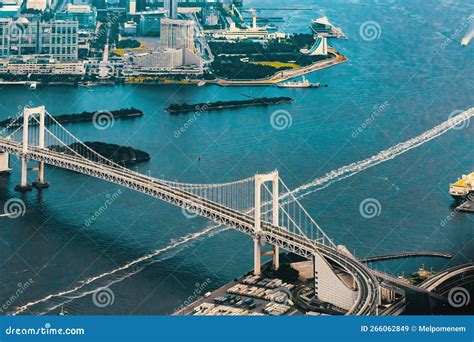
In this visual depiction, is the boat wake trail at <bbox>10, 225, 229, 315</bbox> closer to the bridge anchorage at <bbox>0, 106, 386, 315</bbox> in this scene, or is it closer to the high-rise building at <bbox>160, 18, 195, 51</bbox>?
the bridge anchorage at <bbox>0, 106, 386, 315</bbox>

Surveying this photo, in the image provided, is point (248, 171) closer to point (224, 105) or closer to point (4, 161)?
point (4, 161)

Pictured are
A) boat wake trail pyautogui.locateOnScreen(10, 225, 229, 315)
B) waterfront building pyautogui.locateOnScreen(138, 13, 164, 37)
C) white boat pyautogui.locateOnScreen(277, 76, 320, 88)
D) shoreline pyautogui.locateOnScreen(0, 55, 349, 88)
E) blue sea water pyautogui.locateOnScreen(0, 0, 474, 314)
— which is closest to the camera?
boat wake trail pyautogui.locateOnScreen(10, 225, 229, 315)

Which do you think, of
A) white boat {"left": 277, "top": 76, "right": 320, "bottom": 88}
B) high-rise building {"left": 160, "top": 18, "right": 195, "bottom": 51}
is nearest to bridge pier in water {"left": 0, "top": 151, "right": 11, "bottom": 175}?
white boat {"left": 277, "top": 76, "right": 320, "bottom": 88}

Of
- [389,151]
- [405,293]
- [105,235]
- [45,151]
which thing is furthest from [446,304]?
[45,151]

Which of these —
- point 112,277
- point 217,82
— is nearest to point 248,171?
point 112,277

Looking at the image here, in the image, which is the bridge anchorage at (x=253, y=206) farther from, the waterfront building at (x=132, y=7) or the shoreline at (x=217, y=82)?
the waterfront building at (x=132, y=7)

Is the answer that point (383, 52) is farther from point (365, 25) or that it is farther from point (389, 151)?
point (389, 151)
